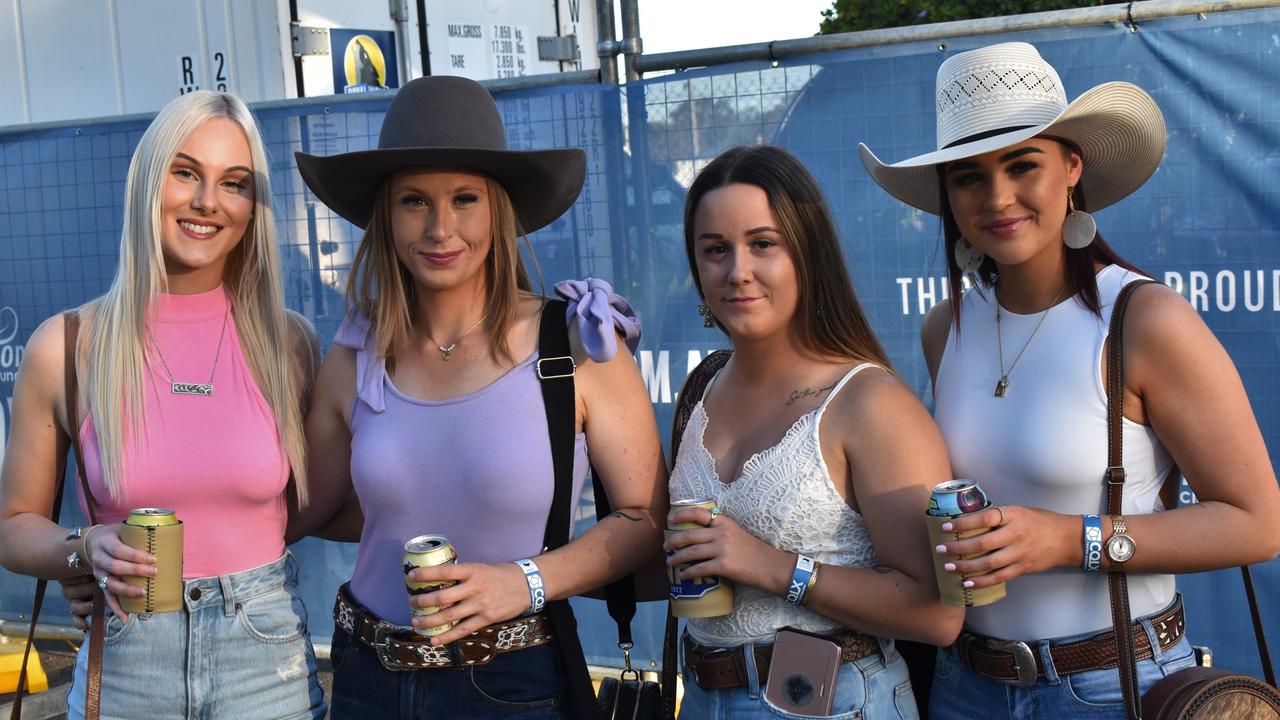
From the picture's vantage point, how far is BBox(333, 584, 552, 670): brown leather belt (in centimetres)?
223

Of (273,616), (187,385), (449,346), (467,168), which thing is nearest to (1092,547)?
(449,346)

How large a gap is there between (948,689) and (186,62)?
4.82 metres

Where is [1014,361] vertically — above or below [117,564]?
above

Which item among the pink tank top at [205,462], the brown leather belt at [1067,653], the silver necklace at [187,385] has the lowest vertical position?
the brown leather belt at [1067,653]

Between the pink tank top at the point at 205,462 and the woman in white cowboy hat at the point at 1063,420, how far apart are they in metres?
1.48

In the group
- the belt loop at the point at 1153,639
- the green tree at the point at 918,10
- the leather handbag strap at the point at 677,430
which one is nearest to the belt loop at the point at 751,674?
the leather handbag strap at the point at 677,430

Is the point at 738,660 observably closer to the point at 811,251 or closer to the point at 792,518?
the point at 792,518

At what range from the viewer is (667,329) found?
3.98 metres

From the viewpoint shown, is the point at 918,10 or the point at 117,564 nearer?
the point at 117,564

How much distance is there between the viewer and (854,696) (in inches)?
80.8

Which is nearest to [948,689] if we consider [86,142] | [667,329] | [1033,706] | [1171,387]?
[1033,706]

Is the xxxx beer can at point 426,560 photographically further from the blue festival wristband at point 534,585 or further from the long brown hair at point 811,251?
the long brown hair at point 811,251

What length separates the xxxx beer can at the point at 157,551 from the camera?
213 centimetres

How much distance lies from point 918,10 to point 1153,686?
11.6 meters
